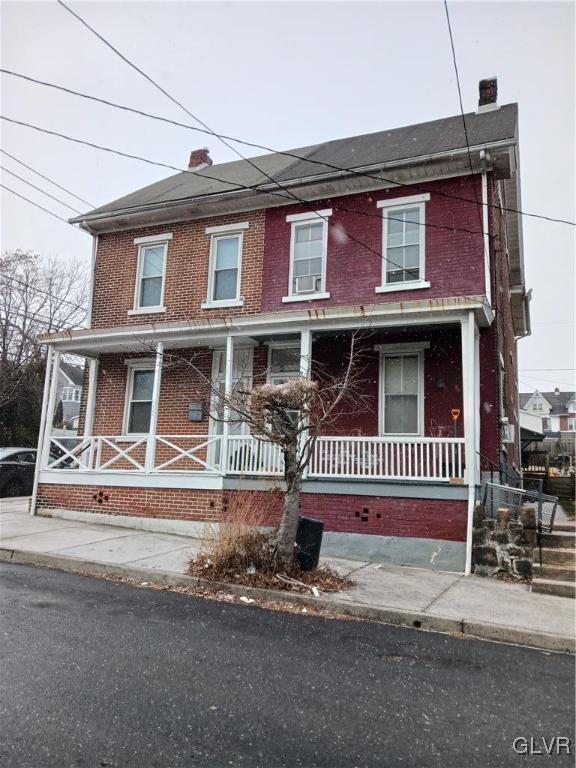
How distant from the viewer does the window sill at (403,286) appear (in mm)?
10555

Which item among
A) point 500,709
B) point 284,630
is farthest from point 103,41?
point 500,709

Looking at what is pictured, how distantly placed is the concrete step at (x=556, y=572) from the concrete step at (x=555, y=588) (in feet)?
0.62

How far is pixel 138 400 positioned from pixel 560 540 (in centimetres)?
914

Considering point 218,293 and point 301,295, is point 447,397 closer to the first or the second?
point 301,295

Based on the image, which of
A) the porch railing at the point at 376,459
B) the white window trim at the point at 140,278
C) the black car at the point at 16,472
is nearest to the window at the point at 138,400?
the white window trim at the point at 140,278

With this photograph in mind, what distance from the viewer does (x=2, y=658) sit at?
413 centimetres

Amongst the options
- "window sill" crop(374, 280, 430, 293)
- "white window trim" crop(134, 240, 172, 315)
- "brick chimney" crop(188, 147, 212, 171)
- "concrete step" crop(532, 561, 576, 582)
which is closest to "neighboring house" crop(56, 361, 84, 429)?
"brick chimney" crop(188, 147, 212, 171)

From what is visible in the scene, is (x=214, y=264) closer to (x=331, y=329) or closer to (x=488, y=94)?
(x=331, y=329)

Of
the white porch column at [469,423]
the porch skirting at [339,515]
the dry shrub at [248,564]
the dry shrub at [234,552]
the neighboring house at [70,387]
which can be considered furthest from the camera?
the neighboring house at [70,387]

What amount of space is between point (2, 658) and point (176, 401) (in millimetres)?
8420

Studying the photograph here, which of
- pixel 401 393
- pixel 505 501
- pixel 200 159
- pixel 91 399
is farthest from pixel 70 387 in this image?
pixel 505 501

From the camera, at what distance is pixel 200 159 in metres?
17.3

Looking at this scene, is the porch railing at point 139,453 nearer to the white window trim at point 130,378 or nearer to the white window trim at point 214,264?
the white window trim at point 130,378

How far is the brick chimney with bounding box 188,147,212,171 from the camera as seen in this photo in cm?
1725
